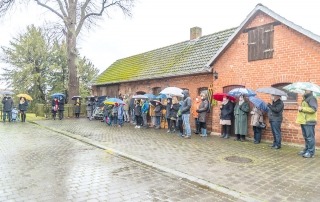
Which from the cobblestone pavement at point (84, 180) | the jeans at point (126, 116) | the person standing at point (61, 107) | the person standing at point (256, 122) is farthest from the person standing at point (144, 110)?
the person standing at point (61, 107)

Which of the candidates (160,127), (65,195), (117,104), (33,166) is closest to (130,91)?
(117,104)

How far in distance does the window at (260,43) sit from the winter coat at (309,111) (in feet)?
9.86

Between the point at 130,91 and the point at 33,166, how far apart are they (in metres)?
12.9

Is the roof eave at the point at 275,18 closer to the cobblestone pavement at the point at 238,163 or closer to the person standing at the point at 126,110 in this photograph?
the cobblestone pavement at the point at 238,163

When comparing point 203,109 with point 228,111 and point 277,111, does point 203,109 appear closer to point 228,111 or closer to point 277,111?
point 228,111

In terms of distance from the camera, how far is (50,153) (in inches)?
335

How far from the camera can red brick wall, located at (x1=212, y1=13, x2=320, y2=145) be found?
962 cm

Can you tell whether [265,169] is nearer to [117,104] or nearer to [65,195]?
[65,195]

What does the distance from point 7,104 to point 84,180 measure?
1482cm

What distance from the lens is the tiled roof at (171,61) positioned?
14516 mm

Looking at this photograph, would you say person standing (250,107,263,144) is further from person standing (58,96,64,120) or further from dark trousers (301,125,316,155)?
person standing (58,96,64,120)

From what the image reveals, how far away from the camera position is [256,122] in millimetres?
10305

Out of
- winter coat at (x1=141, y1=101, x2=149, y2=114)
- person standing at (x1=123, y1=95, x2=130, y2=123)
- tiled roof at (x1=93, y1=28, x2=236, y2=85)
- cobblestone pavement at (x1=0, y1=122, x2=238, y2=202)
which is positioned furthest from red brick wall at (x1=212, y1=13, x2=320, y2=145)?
person standing at (x1=123, y1=95, x2=130, y2=123)

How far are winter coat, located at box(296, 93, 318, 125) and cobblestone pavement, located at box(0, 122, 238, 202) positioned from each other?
15.0 feet
